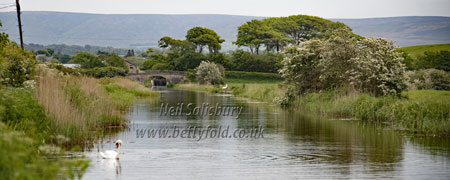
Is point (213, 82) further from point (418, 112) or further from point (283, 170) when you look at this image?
point (283, 170)

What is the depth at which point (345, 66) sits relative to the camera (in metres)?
36.0

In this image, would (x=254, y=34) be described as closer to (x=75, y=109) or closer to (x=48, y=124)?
(x=75, y=109)

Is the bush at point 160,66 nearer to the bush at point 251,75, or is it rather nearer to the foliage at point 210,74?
the bush at point 251,75

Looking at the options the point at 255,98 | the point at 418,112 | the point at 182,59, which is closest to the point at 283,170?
the point at 418,112

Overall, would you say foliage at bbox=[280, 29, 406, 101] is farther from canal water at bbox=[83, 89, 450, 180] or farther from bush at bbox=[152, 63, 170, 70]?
bush at bbox=[152, 63, 170, 70]

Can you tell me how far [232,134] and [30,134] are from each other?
36.4 feet

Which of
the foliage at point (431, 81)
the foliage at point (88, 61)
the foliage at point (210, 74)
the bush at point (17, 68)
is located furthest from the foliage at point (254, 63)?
the bush at point (17, 68)

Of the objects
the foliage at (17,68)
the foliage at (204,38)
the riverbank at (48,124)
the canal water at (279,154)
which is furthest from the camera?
the foliage at (204,38)

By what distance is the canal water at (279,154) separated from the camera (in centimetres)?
1559

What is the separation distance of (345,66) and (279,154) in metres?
18.4

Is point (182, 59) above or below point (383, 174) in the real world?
above

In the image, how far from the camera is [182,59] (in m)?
117

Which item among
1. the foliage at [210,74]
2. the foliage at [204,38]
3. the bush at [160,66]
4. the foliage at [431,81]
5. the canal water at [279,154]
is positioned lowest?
the canal water at [279,154]

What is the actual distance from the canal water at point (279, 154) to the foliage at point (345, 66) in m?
6.05
